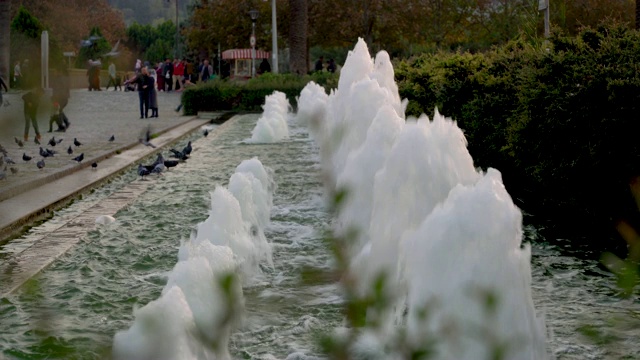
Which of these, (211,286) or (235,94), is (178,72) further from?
(211,286)

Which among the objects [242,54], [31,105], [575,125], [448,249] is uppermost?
[242,54]

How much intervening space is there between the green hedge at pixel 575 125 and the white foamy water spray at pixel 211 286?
241 centimetres

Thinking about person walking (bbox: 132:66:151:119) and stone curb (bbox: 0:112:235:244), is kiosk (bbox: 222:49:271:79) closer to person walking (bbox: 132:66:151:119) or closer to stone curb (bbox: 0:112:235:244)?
person walking (bbox: 132:66:151:119)

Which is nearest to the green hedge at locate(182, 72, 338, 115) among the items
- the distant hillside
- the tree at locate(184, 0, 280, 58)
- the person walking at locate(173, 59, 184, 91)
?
the person walking at locate(173, 59, 184, 91)

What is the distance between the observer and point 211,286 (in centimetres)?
323

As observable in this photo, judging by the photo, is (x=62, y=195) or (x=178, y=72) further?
(x=178, y=72)

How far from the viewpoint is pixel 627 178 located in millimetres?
7438

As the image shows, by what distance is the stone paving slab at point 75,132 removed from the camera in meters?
2.10

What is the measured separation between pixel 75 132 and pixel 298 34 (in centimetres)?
1731

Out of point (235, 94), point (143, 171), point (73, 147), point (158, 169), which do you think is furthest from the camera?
point (235, 94)

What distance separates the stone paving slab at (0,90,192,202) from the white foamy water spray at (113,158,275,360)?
19.8 inches

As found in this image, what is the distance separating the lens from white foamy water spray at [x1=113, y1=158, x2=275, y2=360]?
1.85 metres

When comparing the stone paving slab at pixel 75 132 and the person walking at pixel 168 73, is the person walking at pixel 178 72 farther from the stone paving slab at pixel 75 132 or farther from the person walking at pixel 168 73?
the stone paving slab at pixel 75 132

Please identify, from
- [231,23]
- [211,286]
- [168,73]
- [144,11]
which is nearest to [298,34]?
[168,73]
